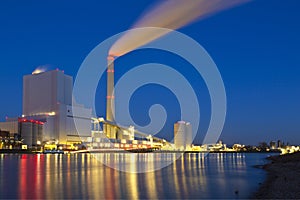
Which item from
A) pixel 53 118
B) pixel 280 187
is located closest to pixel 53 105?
pixel 53 118

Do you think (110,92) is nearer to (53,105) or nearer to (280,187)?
(53,105)

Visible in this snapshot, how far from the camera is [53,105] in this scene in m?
120

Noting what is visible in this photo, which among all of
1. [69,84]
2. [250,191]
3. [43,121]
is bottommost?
[250,191]

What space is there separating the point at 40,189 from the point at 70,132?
108273mm

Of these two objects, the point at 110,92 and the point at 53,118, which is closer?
the point at 53,118

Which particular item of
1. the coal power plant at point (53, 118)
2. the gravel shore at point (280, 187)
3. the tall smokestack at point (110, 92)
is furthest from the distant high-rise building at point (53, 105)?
the gravel shore at point (280, 187)

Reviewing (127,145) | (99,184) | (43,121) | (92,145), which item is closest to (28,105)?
(43,121)

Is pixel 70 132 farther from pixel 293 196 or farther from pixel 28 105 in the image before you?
pixel 293 196

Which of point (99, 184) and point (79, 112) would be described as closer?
point (99, 184)

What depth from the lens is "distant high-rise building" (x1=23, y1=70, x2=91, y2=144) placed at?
118438 millimetres

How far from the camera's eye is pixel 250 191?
16.7 meters

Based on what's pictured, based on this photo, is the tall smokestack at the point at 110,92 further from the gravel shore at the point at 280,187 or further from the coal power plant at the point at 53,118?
the gravel shore at the point at 280,187

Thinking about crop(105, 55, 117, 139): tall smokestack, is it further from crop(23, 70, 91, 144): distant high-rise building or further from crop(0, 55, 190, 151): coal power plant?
crop(23, 70, 91, 144): distant high-rise building

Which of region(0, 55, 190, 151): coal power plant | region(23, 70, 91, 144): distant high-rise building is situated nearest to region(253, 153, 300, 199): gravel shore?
region(0, 55, 190, 151): coal power plant
